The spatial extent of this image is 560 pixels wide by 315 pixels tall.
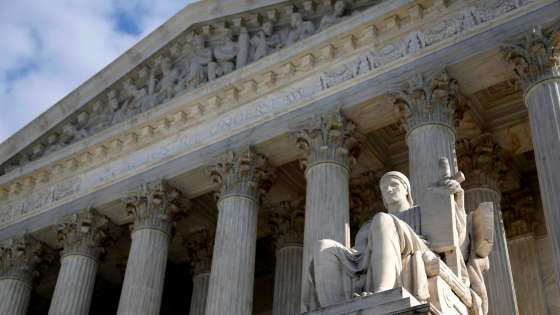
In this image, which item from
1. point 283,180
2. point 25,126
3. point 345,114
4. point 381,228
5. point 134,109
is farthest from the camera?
point 25,126

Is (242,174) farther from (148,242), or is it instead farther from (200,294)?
(200,294)

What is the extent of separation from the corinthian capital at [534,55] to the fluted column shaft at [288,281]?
308 inches

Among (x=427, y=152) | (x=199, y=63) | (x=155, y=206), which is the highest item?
(x=199, y=63)

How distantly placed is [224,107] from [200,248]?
4836 mm

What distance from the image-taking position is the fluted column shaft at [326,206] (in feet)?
52.3

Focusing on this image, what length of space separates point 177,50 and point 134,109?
2.17 metres

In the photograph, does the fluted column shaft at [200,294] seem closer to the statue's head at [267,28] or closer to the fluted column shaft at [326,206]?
the fluted column shaft at [326,206]

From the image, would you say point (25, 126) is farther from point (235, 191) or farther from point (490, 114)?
point (490, 114)

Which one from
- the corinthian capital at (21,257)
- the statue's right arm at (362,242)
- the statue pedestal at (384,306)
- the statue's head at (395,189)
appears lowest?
the statue pedestal at (384,306)

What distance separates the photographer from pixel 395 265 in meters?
7.41

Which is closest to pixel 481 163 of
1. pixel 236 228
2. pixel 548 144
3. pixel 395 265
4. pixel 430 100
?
pixel 430 100

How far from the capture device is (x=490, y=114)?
→ 61.8ft

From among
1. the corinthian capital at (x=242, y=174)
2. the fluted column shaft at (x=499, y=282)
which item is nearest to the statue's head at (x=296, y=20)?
the corinthian capital at (x=242, y=174)

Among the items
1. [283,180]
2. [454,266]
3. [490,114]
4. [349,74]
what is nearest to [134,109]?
[283,180]
